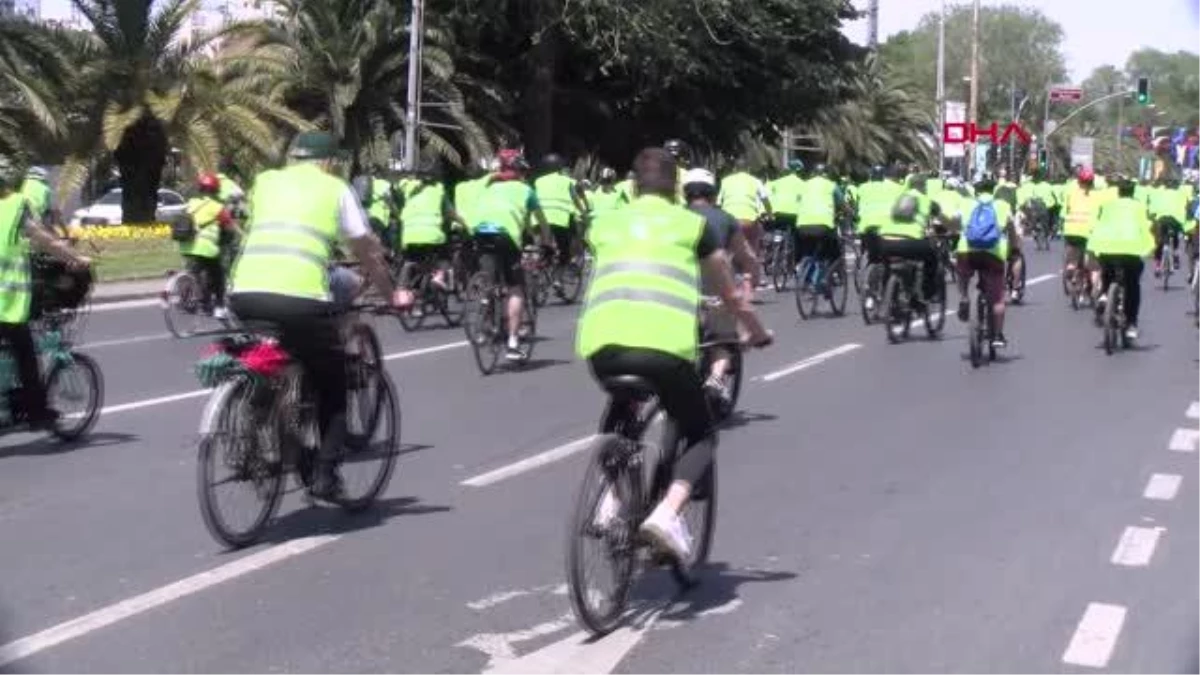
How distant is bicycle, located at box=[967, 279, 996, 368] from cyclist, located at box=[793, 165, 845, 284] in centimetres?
468

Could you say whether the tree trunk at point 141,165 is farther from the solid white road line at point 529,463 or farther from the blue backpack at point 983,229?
the solid white road line at point 529,463

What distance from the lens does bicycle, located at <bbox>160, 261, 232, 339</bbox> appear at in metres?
18.9

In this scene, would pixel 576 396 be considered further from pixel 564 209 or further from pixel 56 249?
pixel 564 209

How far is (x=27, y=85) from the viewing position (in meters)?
29.7

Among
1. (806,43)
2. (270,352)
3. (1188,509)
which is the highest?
(806,43)

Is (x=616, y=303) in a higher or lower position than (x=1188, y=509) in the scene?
higher

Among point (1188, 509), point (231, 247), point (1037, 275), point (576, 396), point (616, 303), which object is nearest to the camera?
point (616, 303)

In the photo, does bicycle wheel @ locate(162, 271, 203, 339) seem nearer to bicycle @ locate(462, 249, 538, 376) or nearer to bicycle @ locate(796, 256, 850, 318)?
bicycle @ locate(462, 249, 538, 376)

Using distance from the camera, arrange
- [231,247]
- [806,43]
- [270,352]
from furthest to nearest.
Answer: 1. [806,43]
2. [231,247]
3. [270,352]

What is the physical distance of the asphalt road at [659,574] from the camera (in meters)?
6.72

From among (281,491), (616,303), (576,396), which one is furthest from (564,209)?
(616,303)

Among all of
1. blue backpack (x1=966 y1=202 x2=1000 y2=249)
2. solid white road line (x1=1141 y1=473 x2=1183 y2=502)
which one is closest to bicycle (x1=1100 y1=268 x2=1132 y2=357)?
blue backpack (x1=966 y1=202 x2=1000 y2=249)

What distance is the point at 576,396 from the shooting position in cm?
1431

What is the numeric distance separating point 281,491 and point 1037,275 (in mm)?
25078
